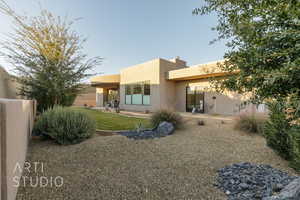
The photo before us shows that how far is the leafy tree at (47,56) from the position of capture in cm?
494

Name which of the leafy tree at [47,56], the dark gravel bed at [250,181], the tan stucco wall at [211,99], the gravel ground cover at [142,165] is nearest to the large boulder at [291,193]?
the dark gravel bed at [250,181]

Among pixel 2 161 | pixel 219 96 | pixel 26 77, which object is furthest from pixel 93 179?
pixel 219 96

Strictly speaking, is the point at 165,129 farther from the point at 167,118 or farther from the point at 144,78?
the point at 144,78

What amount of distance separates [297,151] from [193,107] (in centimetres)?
951

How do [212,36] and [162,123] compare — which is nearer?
[212,36]

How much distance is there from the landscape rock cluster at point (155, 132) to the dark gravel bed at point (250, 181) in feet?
9.24

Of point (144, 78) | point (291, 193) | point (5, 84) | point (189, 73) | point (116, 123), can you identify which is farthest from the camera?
point (144, 78)

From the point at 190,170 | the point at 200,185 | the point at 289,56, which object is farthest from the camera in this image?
the point at 190,170

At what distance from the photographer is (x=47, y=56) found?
5.21 meters

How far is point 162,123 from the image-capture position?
5.88 metres

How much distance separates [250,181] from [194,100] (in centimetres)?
1004

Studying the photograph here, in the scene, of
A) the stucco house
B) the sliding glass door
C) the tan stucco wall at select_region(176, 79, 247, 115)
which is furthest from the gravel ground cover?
the sliding glass door

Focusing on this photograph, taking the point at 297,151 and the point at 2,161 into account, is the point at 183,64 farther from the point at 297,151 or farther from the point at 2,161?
the point at 2,161

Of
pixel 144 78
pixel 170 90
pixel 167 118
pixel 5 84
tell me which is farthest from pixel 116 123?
pixel 144 78
